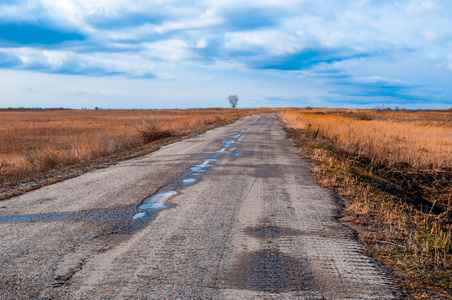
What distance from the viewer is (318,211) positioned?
17.8 feet

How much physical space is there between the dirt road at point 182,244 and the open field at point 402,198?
34cm

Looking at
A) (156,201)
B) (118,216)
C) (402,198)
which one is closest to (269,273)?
(118,216)

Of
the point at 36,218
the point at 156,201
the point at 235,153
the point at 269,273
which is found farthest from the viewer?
the point at 235,153

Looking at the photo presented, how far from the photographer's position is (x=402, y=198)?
27.2 ft

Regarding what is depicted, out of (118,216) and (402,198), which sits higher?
(118,216)

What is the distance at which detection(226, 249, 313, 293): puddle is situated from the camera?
9.98 ft

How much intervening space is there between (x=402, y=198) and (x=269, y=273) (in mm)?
6381

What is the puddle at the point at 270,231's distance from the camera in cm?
432

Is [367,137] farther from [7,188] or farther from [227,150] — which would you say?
[7,188]

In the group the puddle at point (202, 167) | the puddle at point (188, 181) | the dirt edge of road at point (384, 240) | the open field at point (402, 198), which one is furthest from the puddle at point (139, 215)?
the puddle at point (202, 167)

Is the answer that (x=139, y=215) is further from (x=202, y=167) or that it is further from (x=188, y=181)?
(x=202, y=167)

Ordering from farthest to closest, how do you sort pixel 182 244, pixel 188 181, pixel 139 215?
pixel 188 181 → pixel 139 215 → pixel 182 244

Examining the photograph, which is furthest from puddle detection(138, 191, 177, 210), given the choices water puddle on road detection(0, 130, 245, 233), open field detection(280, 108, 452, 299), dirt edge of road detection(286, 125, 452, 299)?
open field detection(280, 108, 452, 299)

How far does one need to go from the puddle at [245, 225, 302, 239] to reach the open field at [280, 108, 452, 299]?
932 millimetres
